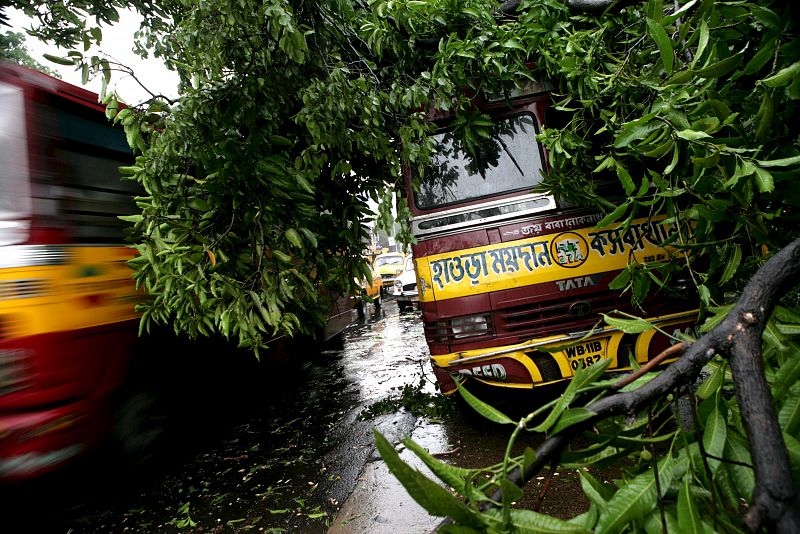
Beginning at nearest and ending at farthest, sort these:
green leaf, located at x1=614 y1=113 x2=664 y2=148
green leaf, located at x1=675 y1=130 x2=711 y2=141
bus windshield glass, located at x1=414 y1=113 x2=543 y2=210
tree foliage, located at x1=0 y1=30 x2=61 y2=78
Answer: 1. green leaf, located at x1=675 y1=130 x2=711 y2=141
2. green leaf, located at x1=614 y1=113 x2=664 y2=148
3. bus windshield glass, located at x1=414 y1=113 x2=543 y2=210
4. tree foliage, located at x1=0 y1=30 x2=61 y2=78

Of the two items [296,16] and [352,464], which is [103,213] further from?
[352,464]

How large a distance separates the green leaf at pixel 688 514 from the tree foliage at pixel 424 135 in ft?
0.14

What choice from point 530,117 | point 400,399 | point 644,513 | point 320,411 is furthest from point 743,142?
point 320,411

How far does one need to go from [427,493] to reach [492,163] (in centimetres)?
389

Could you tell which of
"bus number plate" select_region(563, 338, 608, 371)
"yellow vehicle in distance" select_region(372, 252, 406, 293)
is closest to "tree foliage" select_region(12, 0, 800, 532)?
"bus number plate" select_region(563, 338, 608, 371)

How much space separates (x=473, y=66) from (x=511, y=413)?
10.4ft

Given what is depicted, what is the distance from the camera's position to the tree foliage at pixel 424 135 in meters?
1.17

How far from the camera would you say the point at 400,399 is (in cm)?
544

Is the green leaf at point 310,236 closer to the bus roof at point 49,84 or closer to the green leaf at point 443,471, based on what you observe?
the bus roof at point 49,84

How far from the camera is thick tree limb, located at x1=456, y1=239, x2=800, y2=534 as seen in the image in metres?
0.48

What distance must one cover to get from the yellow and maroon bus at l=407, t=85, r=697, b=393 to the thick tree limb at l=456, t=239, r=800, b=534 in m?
2.87

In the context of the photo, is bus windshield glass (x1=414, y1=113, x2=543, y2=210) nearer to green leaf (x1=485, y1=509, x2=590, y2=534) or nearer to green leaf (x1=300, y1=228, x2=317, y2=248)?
green leaf (x1=300, y1=228, x2=317, y2=248)

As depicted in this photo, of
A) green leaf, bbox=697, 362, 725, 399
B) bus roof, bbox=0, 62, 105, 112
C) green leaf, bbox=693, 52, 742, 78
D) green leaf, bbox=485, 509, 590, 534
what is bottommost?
green leaf, bbox=485, 509, 590, 534

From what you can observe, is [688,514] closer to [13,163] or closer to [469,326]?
[469,326]
